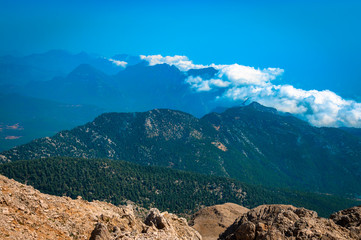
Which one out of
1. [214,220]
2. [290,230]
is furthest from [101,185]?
[290,230]

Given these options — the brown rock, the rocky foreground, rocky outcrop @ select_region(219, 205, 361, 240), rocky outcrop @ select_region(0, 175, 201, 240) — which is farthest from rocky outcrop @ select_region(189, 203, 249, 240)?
the brown rock

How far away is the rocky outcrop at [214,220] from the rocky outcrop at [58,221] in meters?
50.2

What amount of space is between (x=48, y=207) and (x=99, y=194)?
115 metres

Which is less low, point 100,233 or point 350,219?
point 350,219

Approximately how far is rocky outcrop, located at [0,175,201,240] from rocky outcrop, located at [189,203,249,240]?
165 feet

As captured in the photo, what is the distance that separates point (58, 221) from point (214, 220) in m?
81.6

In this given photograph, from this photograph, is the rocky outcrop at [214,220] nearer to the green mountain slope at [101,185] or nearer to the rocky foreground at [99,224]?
the green mountain slope at [101,185]

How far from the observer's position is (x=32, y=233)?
153 feet

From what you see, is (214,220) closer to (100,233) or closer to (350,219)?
(350,219)

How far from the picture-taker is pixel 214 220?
12388cm

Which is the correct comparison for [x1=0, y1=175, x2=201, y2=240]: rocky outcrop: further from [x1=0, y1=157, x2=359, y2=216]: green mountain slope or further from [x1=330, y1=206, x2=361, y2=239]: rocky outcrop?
[x1=0, y1=157, x2=359, y2=216]: green mountain slope

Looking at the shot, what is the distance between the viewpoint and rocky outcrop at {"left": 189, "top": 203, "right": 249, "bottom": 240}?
4540 inches

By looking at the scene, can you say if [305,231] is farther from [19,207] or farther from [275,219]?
[19,207]

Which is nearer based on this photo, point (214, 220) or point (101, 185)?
point (214, 220)
